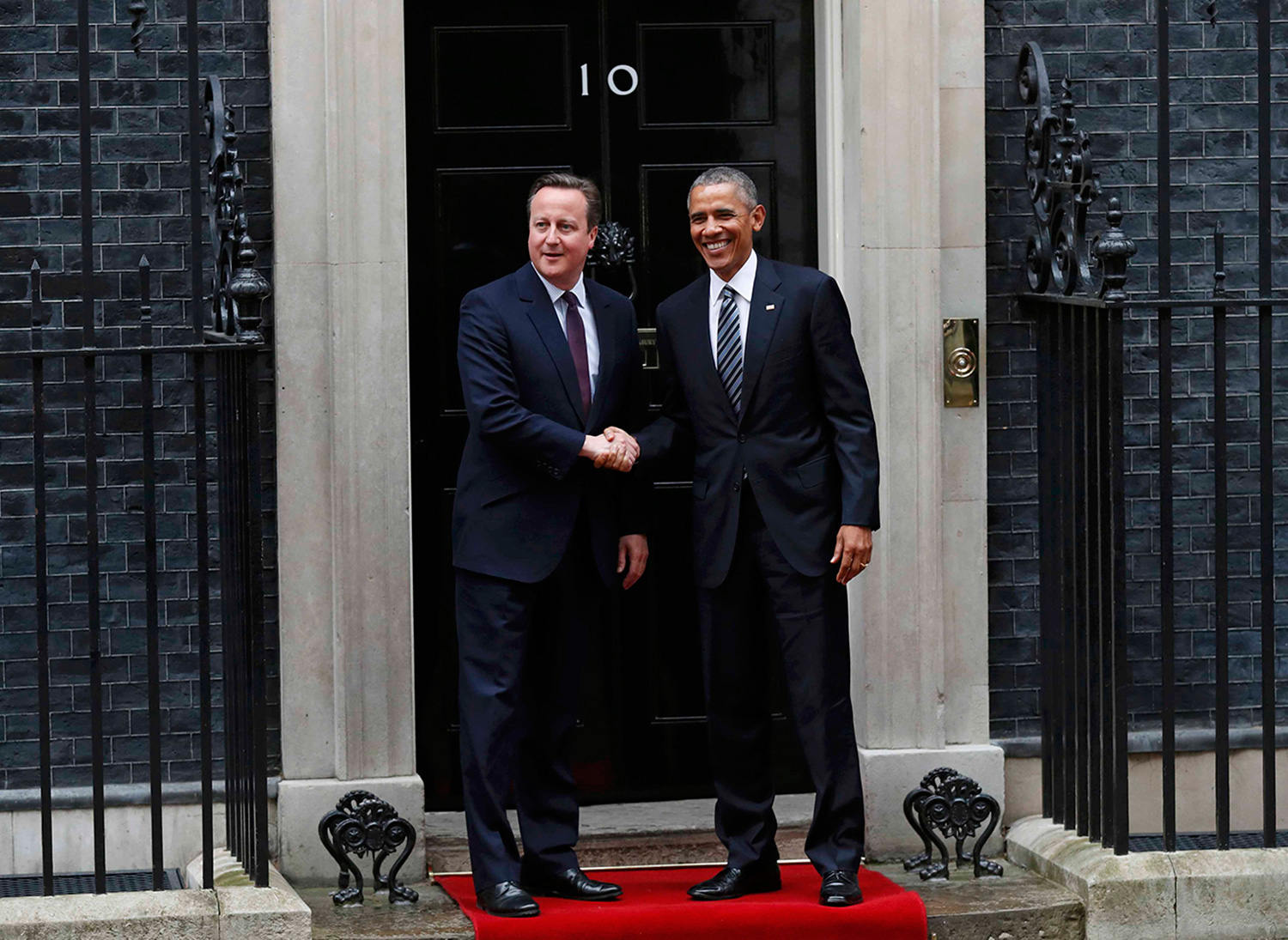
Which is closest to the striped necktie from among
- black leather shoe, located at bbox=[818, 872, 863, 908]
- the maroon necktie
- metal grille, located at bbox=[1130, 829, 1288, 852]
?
the maroon necktie

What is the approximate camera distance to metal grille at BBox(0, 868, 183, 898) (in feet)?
19.1

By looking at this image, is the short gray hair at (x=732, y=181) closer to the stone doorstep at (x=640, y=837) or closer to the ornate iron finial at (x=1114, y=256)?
the ornate iron finial at (x=1114, y=256)

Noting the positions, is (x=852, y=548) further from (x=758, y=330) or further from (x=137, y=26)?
(x=137, y=26)

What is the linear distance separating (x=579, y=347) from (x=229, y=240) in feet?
3.45

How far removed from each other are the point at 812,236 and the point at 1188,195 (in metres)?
1.24

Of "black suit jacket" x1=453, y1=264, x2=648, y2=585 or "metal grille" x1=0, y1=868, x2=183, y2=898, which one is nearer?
"black suit jacket" x1=453, y1=264, x2=648, y2=585

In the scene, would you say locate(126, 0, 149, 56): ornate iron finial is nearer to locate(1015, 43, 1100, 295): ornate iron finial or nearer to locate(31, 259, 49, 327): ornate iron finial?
locate(31, 259, 49, 327): ornate iron finial

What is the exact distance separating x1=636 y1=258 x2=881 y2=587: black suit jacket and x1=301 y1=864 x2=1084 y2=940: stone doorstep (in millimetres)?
1133

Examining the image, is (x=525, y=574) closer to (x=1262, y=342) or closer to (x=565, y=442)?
(x=565, y=442)

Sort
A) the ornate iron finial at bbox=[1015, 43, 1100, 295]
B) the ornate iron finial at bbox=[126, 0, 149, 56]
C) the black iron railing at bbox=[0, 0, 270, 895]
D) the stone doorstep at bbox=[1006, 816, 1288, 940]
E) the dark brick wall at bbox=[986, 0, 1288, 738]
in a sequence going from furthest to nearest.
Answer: the dark brick wall at bbox=[986, 0, 1288, 738]
the ornate iron finial at bbox=[126, 0, 149, 56]
the ornate iron finial at bbox=[1015, 43, 1100, 295]
the stone doorstep at bbox=[1006, 816, 1288, 940]
the black iron railing at bbox=[0, 0, 270, 895]

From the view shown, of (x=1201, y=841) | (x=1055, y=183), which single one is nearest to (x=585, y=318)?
(x=1055, y=183)

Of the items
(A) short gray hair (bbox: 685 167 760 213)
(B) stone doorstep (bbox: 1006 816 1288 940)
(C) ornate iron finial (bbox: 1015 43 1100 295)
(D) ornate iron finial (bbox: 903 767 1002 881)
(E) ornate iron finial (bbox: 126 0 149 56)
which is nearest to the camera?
(A) short gray hair (bbox: 685 167 760 213)

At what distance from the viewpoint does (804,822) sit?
21.3 feet

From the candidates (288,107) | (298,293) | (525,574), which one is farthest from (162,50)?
(525,574)
